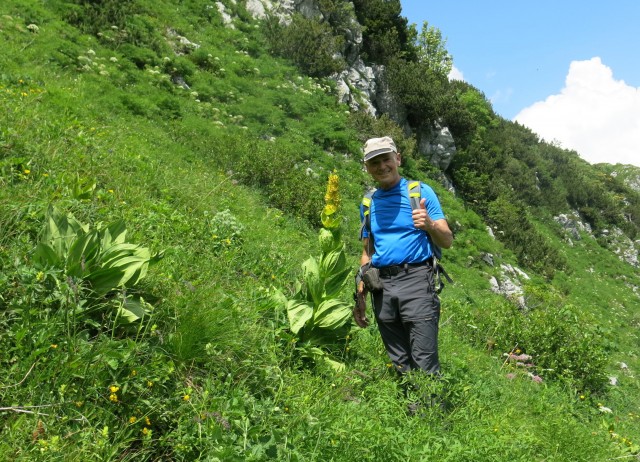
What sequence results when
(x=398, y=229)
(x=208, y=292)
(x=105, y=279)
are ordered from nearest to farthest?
(x=105, y=279)
(x=208, y=292)
(x=398, y=229)

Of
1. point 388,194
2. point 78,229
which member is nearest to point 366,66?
point 388,194

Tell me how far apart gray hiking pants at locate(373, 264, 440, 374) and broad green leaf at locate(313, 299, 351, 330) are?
0.87ft

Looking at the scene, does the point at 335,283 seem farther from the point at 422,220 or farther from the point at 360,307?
the point at 422,220

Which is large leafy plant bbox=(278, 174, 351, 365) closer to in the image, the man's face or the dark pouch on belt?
the dark pouch on belt

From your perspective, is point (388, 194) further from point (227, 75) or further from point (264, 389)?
point (227, 75)

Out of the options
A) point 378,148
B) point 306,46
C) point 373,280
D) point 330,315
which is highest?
point 306,46

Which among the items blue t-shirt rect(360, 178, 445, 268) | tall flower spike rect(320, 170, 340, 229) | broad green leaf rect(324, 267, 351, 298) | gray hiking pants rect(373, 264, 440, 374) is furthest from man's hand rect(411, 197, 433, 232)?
broad green leaf rect(324, 267, 351, 298)

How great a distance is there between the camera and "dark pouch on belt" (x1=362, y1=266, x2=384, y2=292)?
3.39 meters

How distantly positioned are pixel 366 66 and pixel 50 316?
18389mm

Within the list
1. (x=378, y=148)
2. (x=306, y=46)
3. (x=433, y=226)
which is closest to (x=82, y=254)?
(x=378, y=148)

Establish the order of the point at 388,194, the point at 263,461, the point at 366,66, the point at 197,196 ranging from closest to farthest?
the point at 263,461 < the point at 388,194 < the point at 197,196 < the point at 366,66

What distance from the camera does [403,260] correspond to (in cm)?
333

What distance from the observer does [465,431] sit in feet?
8.77

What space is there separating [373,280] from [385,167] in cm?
84
